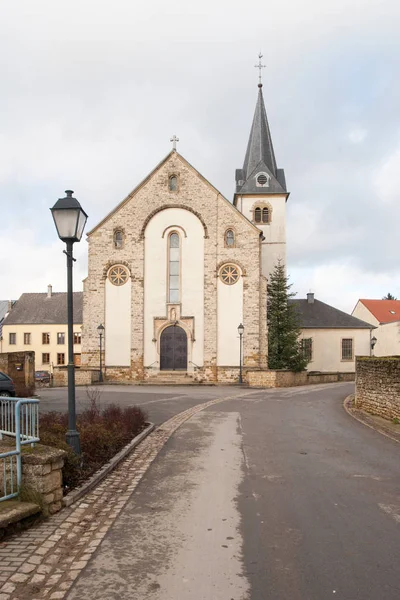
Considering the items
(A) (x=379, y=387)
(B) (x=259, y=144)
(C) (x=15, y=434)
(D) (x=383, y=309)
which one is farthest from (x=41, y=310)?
(C) (x=15, y=434)

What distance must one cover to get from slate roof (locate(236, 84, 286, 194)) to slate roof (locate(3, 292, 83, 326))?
26556mm

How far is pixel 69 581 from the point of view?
434 cm

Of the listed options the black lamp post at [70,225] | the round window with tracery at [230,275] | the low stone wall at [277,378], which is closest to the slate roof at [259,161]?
the round window with tracery at [230,275]

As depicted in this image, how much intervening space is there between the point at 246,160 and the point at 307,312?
15.4m

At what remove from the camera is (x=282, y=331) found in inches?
1492

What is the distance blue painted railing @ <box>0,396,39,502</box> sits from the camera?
579cm

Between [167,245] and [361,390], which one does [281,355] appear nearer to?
[167,245]

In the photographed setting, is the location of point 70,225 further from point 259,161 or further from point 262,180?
point 259,161

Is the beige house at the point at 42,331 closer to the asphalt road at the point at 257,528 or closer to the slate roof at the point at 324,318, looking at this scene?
the slate roof at the point at 324,318

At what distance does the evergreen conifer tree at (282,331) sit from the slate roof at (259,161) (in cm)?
787

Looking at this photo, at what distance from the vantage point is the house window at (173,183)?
35281mm

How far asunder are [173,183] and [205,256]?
222 inches

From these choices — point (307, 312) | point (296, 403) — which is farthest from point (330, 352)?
point (296, 403)

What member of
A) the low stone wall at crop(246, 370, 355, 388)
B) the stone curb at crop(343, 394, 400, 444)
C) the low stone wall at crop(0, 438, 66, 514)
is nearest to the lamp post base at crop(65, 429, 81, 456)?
the low stone wall at crop(0, 438, 66, 514)
